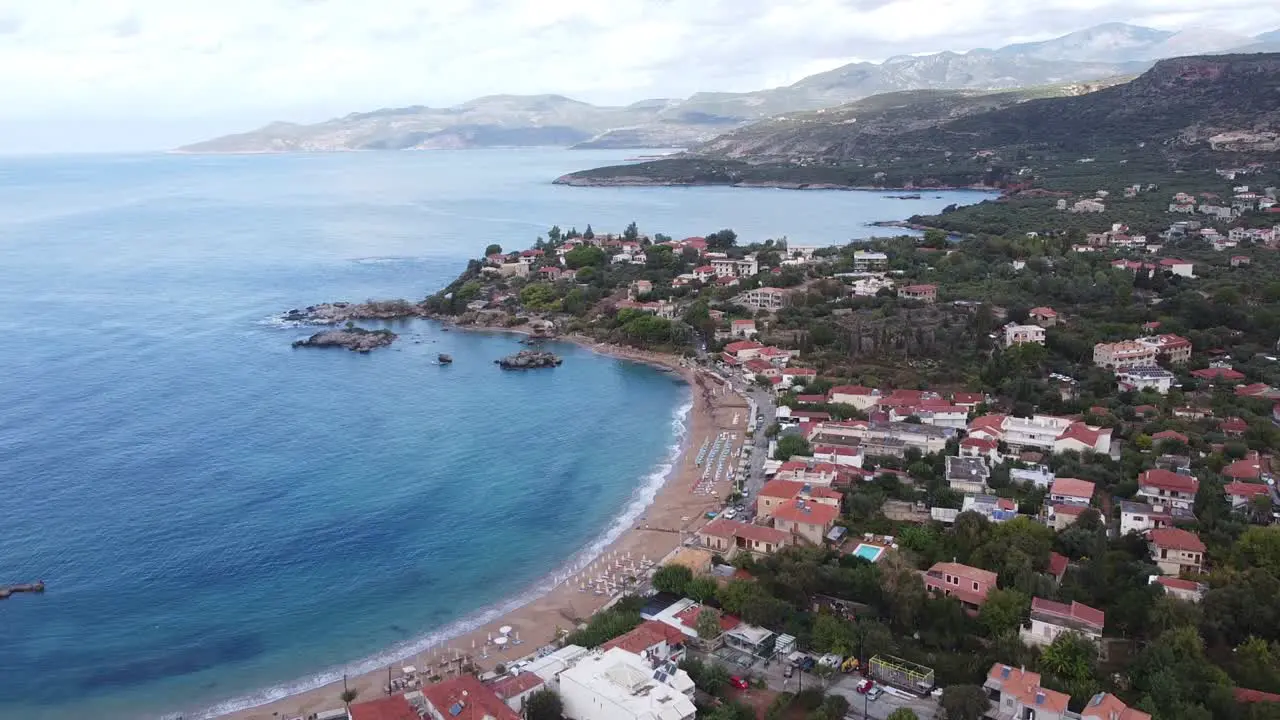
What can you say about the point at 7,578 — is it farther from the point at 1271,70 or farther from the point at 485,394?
the point at 1271,70

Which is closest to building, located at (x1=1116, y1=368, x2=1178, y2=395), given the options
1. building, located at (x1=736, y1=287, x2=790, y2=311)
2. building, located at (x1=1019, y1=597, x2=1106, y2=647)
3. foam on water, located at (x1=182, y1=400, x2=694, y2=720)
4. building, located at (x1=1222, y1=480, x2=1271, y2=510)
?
building, located at (x1=1222, y1=480, x2=1271, y2=510)

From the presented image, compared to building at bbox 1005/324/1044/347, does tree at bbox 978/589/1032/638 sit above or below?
below

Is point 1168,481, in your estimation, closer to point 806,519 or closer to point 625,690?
point 806,519

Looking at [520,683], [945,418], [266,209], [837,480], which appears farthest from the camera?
[266,209]

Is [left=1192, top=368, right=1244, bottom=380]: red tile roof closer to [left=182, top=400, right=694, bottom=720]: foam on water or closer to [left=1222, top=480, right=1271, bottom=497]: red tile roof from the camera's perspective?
[left=1222, top=480, right=1271, bottom=497]: red tile roof

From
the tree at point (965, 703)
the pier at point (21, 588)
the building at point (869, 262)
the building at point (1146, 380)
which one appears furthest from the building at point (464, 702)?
the building at point (869, 262)

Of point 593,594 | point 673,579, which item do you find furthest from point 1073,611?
point 593,594

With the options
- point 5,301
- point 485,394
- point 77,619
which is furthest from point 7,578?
point 5,301
